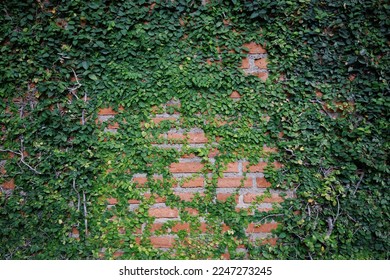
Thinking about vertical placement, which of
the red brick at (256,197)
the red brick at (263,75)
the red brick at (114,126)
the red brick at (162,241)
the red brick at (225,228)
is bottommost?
the red brick at (162,241)

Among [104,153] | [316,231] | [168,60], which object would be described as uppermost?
[168,60]

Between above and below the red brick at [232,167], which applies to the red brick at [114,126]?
above

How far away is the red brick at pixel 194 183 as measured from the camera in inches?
74.9

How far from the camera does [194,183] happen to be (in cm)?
191

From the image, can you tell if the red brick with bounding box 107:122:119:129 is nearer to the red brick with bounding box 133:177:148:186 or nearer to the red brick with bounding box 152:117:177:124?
the red brick with bounding box 152:117:177:124

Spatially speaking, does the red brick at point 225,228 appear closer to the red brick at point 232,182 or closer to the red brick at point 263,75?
the red brick at point 232,182

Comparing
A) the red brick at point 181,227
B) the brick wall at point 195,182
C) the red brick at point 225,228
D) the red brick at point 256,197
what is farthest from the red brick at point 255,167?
the red brick at point 181,227

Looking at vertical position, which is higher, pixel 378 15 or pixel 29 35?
pixel 378 15

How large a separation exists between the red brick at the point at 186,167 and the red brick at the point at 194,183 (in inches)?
2.4

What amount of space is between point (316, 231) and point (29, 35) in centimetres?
234

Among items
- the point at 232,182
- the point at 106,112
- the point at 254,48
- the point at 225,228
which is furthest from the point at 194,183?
the point at 254,48

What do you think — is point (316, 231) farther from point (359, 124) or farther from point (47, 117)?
point (47, 117)
